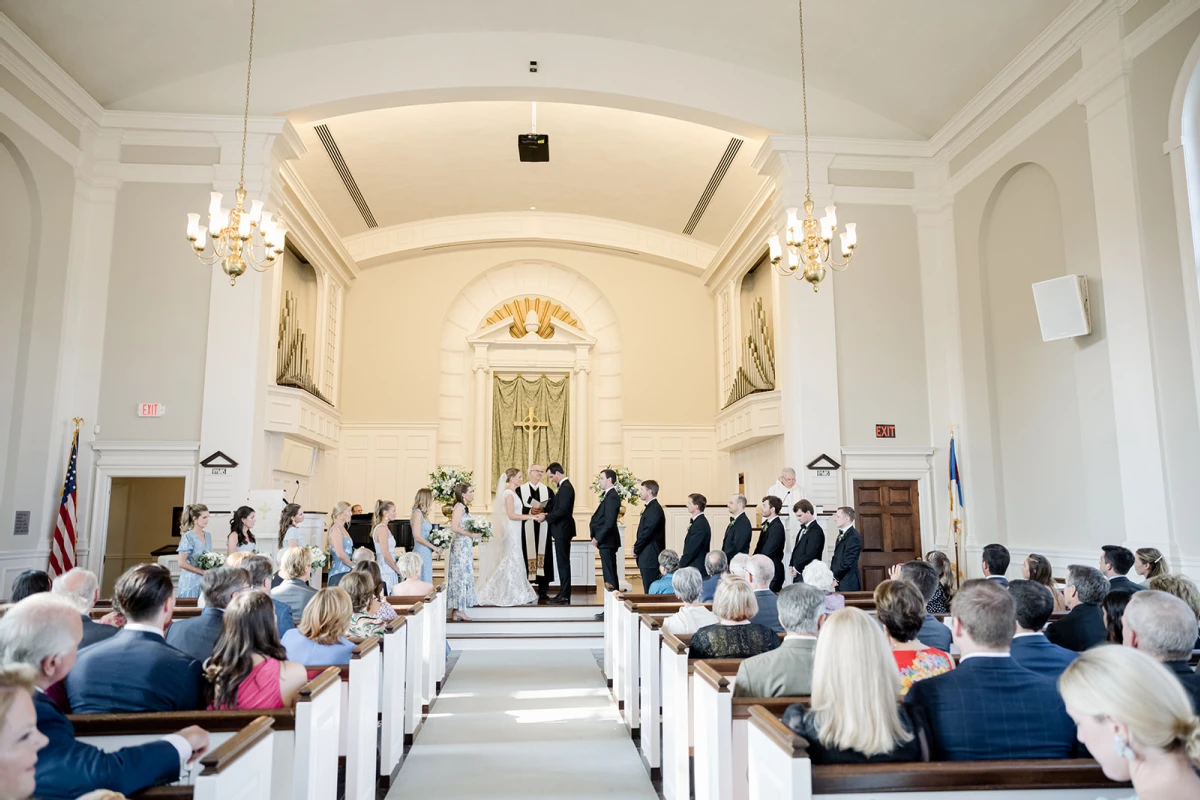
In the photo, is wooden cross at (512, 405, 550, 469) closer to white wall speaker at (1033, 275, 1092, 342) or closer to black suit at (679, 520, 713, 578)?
black suit at (679, 520, 713, 578)

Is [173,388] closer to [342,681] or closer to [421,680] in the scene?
[421,680]

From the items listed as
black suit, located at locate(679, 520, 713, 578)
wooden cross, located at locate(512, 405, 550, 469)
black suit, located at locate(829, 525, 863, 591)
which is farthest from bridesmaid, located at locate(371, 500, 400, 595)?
wooden cross, located at locate(512, 405, 550, 469)

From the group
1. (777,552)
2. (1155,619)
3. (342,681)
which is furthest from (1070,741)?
(777,552)

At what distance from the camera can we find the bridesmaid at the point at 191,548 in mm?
6387

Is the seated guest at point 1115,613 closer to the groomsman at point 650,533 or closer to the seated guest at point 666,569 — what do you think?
the seated guest at point 666,569

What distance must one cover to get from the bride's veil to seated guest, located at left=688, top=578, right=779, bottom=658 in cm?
492

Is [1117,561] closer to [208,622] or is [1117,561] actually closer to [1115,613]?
[1115,613]

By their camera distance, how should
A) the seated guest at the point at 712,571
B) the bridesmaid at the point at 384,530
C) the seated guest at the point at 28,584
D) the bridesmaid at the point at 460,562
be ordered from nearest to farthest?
the seated guest at the point at 28,584 < the seated guest at the point at 712,571 < the bridesmaid at the point at 384,530 < the bridesmaid at the point at 460,562

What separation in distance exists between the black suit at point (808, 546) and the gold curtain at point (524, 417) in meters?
6.52

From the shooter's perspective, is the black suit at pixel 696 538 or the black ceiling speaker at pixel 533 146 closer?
the black suit at pixel 696 538

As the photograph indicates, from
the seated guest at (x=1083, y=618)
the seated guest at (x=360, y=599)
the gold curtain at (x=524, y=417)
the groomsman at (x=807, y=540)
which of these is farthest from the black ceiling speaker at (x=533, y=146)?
the seated guest at (x=1083, y=618)

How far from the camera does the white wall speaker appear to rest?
6.95 m

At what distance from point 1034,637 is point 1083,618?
3.08ft

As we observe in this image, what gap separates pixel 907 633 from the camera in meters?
2.88
